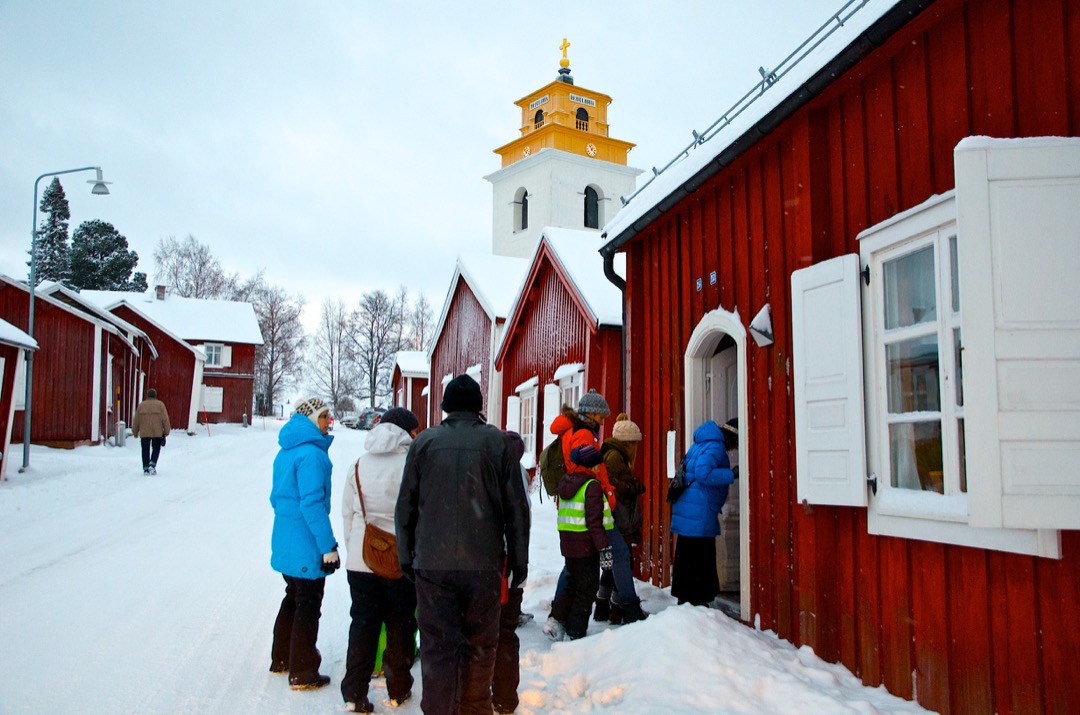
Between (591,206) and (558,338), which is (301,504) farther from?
(591,206)

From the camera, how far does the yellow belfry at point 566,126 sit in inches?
1308

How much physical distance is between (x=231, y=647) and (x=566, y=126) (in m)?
30.5

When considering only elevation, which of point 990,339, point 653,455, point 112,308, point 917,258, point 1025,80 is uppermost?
point 112,308

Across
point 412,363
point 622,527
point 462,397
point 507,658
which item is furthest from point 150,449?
point 412,363

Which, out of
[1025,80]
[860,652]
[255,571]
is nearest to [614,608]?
[860,652]

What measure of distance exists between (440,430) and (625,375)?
4.60m

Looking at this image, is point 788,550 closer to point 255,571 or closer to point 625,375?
point 625,375

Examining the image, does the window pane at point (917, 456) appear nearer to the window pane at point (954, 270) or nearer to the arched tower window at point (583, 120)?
the window pane at point (954, 270)

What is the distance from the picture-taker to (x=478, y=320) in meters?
19.2

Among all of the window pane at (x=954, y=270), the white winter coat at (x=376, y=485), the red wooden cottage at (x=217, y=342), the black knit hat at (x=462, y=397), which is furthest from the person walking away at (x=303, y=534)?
the red wooden cottage at (x=217, y=342)

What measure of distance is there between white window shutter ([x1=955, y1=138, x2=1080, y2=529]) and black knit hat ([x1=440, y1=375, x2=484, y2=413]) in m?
2.23

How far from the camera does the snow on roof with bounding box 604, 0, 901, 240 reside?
14.8 feet

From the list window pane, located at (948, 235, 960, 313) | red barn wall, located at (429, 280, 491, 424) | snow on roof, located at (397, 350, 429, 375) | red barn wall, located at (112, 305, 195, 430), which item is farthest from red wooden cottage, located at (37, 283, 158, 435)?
window pane, located at (948, 235, 960, 313)

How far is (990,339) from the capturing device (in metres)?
3.35
